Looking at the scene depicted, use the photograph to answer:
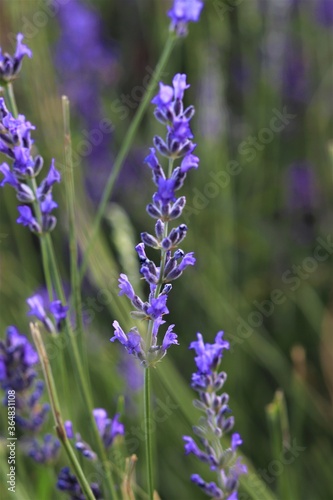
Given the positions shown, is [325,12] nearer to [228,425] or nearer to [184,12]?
[184,12]

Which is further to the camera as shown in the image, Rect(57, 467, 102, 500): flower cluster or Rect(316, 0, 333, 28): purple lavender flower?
Rect(316, 0, 333, 28): purple lavender flower

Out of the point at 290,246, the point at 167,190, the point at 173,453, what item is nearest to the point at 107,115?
the point at 290,246

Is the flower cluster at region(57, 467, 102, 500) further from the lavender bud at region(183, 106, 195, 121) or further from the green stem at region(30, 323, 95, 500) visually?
the lavender bud at region(183, 106, 195, 121)

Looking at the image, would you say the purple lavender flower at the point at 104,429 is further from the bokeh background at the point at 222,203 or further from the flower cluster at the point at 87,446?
the bokeh background at the point at 222,203

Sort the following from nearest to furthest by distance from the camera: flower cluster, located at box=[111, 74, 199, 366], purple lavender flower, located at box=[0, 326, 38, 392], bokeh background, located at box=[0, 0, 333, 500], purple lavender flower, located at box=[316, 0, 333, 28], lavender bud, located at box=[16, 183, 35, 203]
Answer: flower cluster, located at box=[111, 74, 199, 366] → lavender bud, located at box=[16, 183, 35, 203] → purple lavender flower, located at box=[0, 326, 38, 392] → bokeh background, located at box=[0, 0, 333, 500] → purple lavender flower, located at box=[316, 0, 333, 28]

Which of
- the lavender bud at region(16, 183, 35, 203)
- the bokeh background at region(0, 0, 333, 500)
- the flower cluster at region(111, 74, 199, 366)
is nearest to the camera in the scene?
the flower cluster at region(111, 74, 199, 366)

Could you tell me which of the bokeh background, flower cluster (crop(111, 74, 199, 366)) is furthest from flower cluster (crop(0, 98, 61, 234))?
the bokeh background
